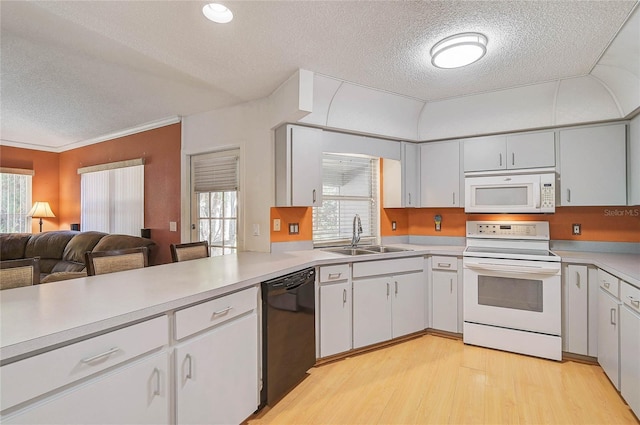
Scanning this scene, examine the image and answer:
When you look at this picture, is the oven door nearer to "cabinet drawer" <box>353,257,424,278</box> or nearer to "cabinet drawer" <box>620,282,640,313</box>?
"cabinet drawer" <box>353,257,424,278</box>

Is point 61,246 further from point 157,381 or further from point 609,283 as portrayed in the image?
point 609,283

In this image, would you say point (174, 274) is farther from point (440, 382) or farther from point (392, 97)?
point (392, 97)

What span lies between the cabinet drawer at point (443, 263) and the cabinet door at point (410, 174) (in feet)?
2.38

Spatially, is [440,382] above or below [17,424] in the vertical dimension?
below

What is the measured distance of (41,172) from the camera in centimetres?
554

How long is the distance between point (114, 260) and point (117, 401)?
1160mm

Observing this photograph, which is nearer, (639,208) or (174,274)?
(174,274)

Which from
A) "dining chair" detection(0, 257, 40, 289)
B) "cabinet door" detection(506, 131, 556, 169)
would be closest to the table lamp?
"dining chair" detection(0, 257, 40, 289)

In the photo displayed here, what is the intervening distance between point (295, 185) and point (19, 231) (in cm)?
557

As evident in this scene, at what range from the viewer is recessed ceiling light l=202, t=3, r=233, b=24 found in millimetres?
1704

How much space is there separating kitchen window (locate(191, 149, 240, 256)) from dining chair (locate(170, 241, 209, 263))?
1.96 ft

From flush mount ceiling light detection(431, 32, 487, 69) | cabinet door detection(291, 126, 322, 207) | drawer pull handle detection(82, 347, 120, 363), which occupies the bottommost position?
drawer pull handle detection(82, 347, 120, 363)

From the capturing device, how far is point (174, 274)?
74.4 inches

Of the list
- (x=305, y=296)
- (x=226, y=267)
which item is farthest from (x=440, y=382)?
(x=226, y=267)
